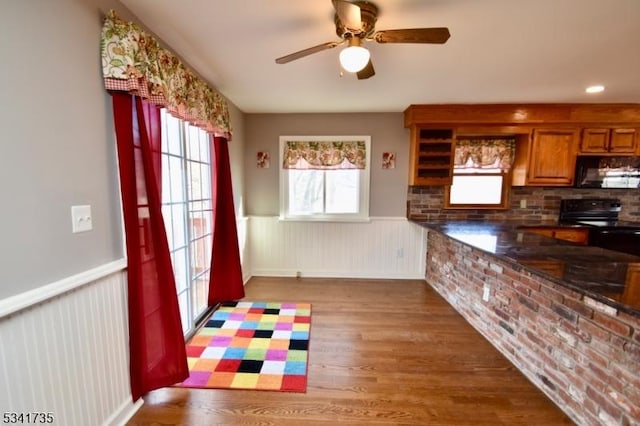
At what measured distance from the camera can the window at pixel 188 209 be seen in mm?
2127

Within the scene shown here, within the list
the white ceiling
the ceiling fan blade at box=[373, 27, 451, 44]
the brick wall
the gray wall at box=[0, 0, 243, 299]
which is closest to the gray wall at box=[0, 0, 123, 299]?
the gray wall at box=[0, 0, 243, 299]

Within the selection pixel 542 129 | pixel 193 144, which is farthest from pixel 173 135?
pixel 542 129

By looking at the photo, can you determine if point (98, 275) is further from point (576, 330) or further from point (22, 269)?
point (576, 330)

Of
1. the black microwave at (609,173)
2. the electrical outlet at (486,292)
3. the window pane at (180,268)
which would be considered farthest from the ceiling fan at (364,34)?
the black microwave at (609,173)

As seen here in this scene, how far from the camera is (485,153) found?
12.0 ft

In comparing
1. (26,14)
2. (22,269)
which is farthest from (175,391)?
(26,14)

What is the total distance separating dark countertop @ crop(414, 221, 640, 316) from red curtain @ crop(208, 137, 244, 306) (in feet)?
7.35

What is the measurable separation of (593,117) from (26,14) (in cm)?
496

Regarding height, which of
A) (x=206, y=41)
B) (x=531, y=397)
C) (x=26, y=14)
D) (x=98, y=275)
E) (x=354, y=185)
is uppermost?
(x=206, y=41)

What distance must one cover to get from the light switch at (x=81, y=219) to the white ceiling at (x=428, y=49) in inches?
46.0

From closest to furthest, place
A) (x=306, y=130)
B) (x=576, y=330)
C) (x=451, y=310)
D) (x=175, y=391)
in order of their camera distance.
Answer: (x=576, y=330), (x=175, y=391), (x=451, y=310), (x=306, y=130)

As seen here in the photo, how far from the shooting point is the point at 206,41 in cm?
189

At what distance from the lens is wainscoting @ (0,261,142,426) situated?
1.00 meters

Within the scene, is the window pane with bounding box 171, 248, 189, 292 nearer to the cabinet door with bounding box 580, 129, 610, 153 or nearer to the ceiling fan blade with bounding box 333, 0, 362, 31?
the ceiling fan blade with bounding box 333, 0, 362, 31
